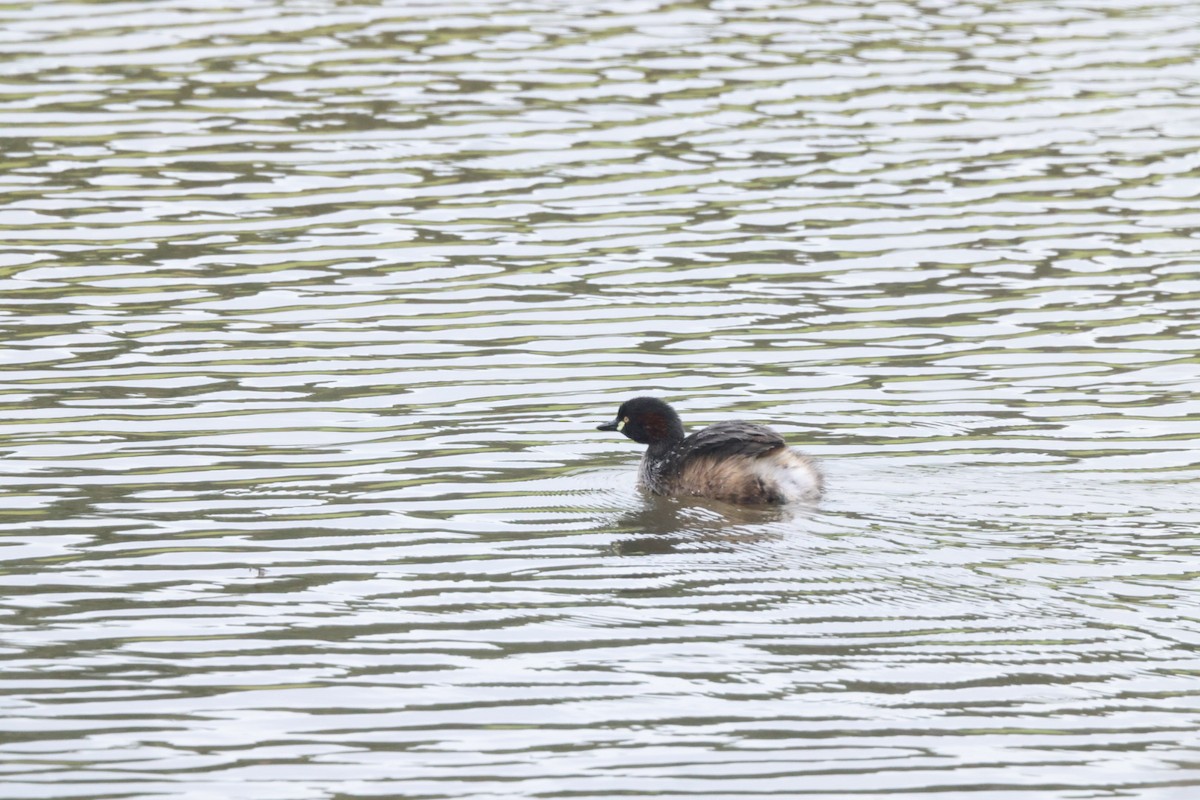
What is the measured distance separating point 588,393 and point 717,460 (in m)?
1.52

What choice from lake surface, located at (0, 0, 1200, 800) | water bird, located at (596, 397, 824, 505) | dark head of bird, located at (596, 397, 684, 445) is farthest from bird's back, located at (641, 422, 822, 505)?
lake surface, located at (0, 0, 1200, 800)

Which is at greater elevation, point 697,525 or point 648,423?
point 648,423

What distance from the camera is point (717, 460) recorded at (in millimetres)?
9703

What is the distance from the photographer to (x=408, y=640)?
7.41 metres

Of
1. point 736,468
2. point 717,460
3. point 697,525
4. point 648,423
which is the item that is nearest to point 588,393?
point 648,423

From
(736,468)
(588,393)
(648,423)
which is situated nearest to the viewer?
(736,468)

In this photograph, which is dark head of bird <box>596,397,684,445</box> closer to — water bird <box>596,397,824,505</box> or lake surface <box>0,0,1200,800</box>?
water bird <box>596,397,824,505</box>

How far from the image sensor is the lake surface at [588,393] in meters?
6.70

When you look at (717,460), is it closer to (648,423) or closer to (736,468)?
(736,468)

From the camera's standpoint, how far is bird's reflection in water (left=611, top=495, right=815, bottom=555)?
886cm

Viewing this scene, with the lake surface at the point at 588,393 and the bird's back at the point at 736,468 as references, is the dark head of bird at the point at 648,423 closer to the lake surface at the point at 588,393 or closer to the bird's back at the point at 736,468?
the bird's back at the point at 736,468

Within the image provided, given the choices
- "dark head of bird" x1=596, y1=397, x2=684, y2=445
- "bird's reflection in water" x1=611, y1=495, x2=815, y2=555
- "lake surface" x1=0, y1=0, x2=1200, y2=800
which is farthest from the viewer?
"dark head of bird" x1=596, y1=397, x2=684, y2=445

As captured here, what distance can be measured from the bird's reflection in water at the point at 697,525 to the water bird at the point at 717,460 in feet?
0.23

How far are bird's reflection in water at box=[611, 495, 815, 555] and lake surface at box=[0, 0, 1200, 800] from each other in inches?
1.5
